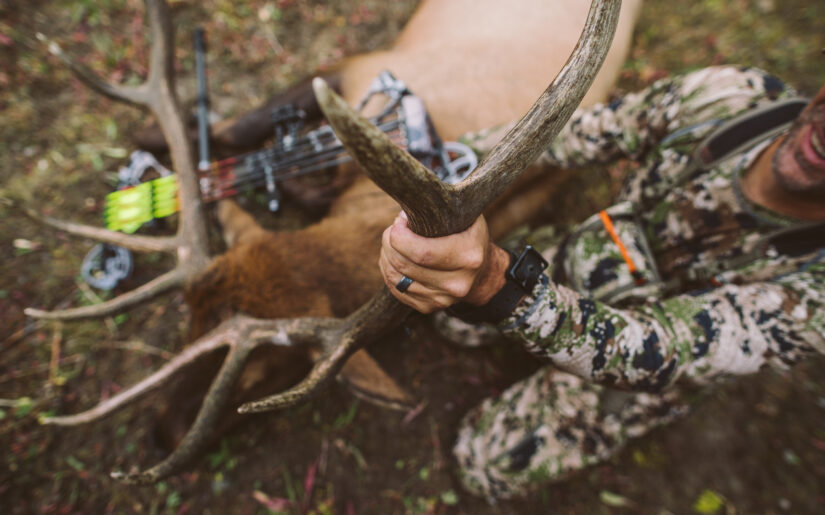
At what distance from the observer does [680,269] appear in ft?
6.59

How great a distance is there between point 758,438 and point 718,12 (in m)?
3.78

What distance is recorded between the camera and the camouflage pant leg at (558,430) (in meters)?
2.29

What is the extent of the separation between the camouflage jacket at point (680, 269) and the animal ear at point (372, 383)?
73 cm

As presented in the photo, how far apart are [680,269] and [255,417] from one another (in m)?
2.53

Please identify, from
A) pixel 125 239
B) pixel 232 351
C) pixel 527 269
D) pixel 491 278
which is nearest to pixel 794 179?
pixel 527 269

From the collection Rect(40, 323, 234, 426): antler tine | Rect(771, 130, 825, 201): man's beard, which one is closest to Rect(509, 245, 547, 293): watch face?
Rect(771, 130, 825, 201): man's beard

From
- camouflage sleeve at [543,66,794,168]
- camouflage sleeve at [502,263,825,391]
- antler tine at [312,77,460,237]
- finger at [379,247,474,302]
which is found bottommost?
camouflage sleeve at [502,263,825,391]

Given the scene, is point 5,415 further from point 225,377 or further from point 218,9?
point 218,9

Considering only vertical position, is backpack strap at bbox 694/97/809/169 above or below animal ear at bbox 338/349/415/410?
above

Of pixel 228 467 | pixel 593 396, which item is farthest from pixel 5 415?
pixel 593 396

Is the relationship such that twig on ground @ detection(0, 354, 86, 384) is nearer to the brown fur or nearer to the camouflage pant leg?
the brown fur

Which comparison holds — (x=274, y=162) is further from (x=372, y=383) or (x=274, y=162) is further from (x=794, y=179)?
(x=794, y=179)

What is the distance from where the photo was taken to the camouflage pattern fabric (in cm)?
154

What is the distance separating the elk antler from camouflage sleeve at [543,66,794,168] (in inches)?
81.6
